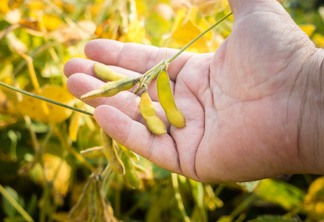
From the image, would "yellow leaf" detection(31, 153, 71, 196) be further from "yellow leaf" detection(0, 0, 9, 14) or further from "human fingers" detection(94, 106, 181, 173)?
"human fingers" detection(94, 106, 181, 173)

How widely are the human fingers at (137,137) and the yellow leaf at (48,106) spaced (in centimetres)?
26

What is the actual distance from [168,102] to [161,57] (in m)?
0.22

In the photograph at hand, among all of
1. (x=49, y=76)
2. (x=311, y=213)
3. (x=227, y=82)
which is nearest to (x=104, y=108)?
(x=227, y=82)

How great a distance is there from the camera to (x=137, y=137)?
859 millimetres

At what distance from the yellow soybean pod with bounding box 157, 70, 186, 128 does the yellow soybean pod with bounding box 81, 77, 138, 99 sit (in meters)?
0.04

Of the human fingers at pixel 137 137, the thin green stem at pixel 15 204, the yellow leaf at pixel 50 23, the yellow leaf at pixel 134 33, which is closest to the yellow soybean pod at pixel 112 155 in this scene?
the human fingers at pixel 137 137

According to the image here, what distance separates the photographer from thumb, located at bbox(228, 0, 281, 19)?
0.87 metres

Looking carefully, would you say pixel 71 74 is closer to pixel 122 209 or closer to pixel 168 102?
pixel 168 102

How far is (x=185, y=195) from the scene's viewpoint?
1.43 metres

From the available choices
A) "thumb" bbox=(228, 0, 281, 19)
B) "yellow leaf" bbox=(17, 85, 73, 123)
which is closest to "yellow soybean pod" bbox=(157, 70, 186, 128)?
"thumb" bbox=(228, 0, 281, 19)

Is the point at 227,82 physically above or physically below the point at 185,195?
above

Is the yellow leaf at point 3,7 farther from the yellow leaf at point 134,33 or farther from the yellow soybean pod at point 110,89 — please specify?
the yellow soybean pod at point 110,89

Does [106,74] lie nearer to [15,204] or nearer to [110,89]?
[110,89]

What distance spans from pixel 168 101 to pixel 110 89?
0.34 ft
